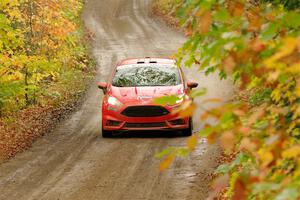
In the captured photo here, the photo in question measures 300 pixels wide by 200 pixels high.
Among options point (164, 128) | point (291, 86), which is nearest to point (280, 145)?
point (291, 86)

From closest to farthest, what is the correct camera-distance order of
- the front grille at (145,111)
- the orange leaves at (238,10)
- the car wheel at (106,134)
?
the orange leaves at (238,10)
the front grille at (145,111)
the car wheel at (106,134)

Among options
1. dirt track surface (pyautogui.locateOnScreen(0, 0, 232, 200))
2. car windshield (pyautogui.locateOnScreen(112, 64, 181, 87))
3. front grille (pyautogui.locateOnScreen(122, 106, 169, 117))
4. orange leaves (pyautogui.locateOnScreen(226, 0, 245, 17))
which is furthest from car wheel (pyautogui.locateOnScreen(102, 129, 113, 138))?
orange leaves (pyautogui.locateOnScreen(226, 0, 245, 17))

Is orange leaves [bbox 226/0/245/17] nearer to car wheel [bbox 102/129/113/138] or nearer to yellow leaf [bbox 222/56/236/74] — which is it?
yellow leaf [bbox 222/56/236/74]

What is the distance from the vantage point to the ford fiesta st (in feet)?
44.3

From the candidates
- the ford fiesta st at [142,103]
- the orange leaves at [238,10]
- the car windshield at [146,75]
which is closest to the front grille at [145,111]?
the ford fiesta st at [142,103]

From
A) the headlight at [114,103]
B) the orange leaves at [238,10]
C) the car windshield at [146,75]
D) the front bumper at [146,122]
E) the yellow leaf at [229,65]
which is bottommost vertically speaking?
the front bumper at [146,122]

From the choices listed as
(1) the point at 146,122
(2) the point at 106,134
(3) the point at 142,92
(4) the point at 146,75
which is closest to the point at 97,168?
(1) the point at 146,122

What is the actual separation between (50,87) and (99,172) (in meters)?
10.6

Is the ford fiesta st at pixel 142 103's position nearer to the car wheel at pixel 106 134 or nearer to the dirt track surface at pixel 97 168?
the car wheel at pixel 106 134

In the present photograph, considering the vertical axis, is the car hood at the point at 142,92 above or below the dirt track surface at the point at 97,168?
above

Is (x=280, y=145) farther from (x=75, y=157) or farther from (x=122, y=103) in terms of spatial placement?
(x=122, y=103)

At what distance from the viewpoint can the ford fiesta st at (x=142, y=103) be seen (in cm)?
1350

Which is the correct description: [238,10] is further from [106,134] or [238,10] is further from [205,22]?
[106,134]

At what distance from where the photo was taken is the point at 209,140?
3041 mm
